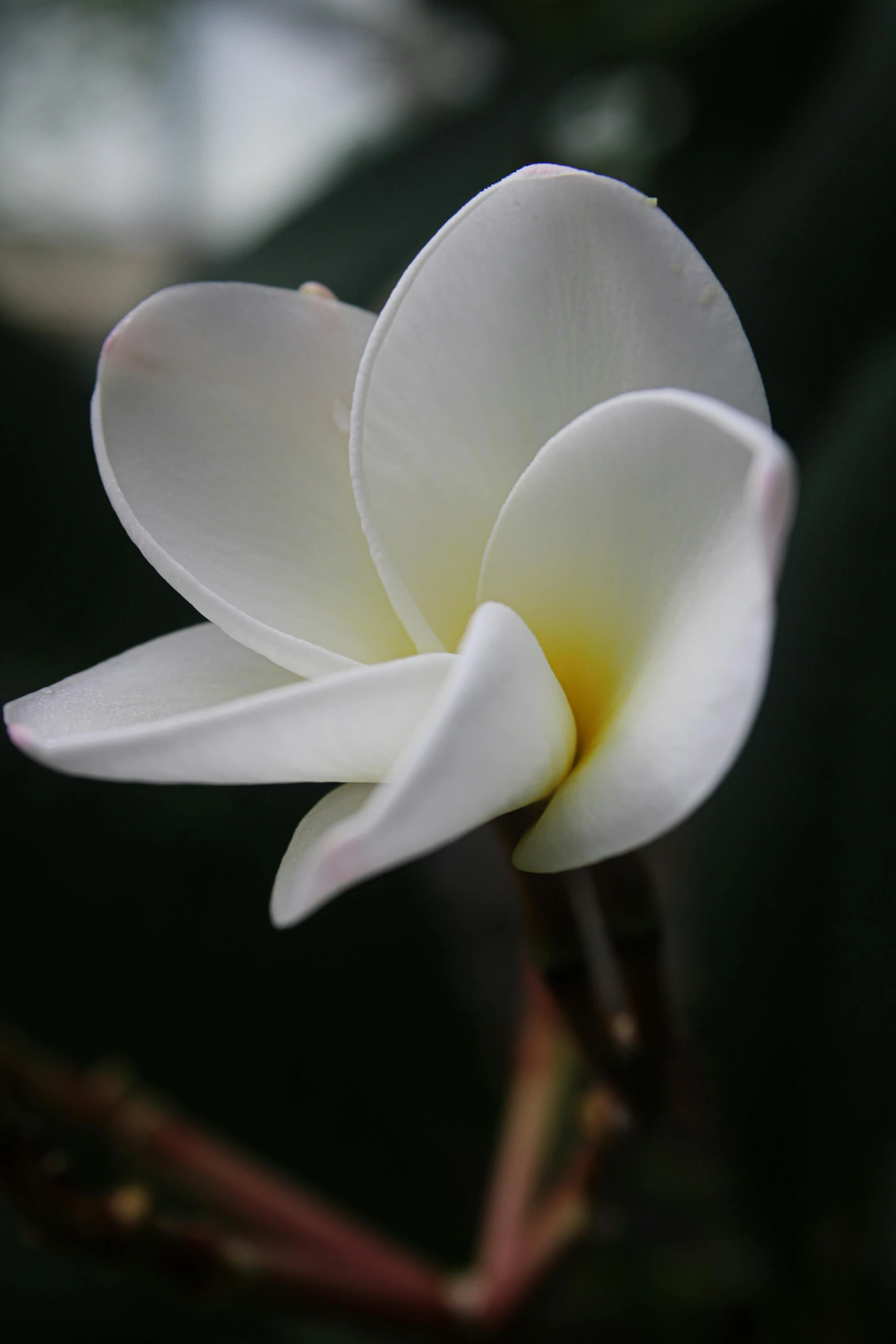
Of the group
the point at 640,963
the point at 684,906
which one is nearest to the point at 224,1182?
the point at 640,963

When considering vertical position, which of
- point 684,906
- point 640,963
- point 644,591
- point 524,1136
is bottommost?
point 684,906

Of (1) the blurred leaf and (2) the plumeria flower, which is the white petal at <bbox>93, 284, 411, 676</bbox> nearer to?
(2) the plumeria flower

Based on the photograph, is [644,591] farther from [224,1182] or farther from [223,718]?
[224,1182]

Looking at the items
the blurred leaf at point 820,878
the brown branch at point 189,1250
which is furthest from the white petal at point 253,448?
the blurred leaf at point 820,878

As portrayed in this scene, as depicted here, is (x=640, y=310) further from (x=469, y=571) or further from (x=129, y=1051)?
(x=129, y=1051)

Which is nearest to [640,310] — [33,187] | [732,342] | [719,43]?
[732,342]

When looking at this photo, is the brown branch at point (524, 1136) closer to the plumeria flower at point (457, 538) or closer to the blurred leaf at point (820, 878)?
the blurred leaf at point (820, 878)

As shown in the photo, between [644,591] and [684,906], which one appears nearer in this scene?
[644,591]

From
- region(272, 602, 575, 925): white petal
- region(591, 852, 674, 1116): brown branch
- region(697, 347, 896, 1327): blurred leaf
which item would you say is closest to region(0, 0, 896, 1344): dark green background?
region(697, 347, 896, 1327): blurred leaf
